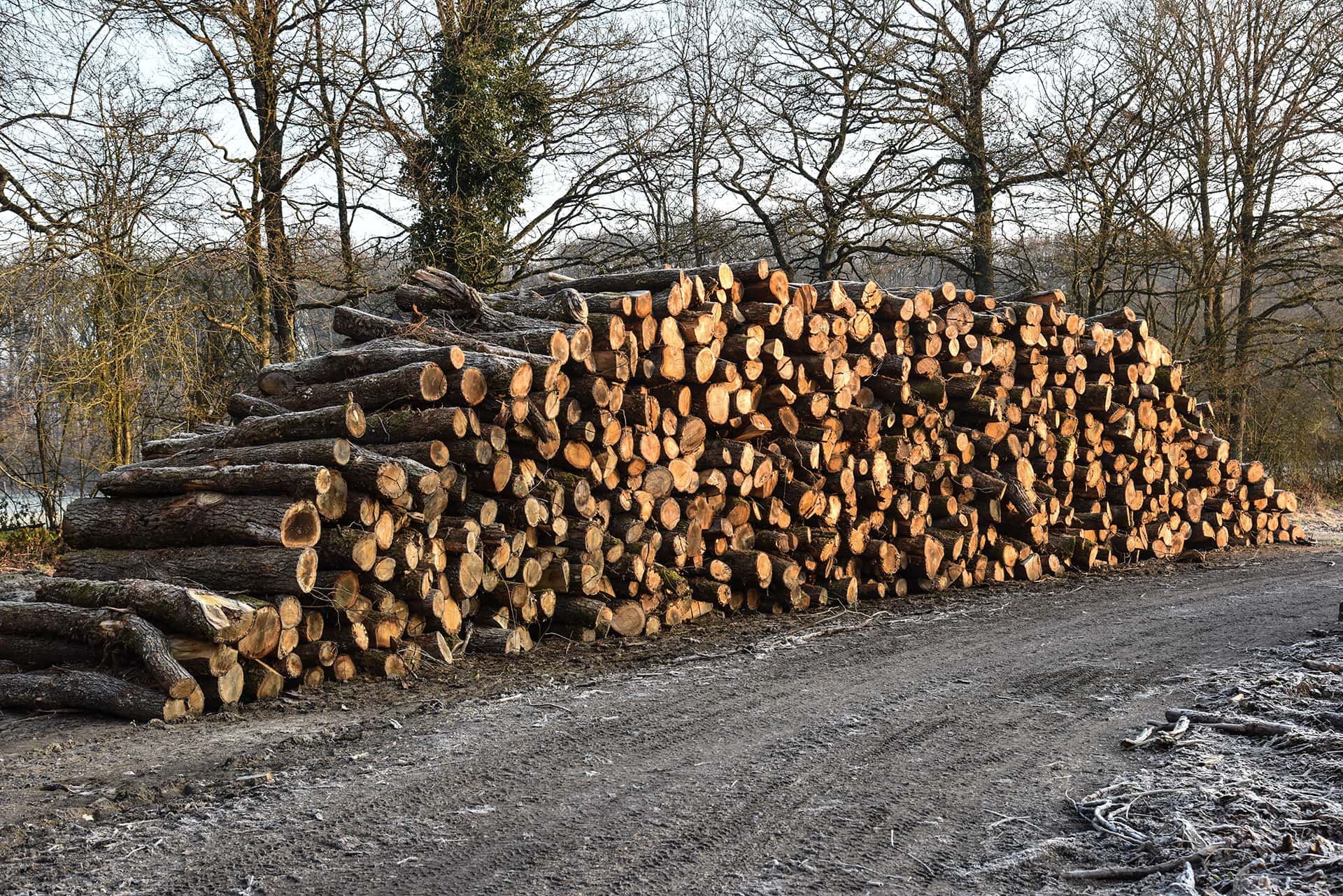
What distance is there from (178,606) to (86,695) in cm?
57

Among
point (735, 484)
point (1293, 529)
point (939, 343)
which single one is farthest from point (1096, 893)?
point (1293, 529)

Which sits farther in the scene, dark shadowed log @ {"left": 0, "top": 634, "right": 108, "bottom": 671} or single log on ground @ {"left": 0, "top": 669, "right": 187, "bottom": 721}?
dark shadowed log @ {"left": 0, "top": 634, "right": 108, "bottom": 671}

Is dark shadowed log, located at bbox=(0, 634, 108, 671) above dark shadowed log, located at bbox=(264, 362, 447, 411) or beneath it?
beneath

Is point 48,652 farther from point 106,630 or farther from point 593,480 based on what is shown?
point 593,480

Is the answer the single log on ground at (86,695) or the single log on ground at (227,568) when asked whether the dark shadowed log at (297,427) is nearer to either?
the single log on ground at (227,568)

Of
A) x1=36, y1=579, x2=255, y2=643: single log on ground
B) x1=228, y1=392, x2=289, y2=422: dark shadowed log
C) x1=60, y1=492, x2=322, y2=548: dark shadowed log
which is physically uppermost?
x1=228, y1=392, x2=289, y2=422: dark shadowed log

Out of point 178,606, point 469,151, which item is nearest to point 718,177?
point 469,151

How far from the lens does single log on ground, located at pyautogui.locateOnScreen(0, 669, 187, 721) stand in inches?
188

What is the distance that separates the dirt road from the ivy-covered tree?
10317 millimetres

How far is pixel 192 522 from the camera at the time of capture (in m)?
5.59

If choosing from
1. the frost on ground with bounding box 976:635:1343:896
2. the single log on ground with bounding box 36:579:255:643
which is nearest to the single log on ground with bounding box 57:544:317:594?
the single log on ground with bounding box 36:579:255:643

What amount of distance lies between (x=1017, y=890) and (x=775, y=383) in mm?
5345

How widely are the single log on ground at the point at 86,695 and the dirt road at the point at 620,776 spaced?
10cm

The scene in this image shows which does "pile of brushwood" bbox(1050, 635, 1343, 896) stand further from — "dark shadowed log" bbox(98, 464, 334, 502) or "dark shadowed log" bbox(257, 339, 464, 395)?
"dark shadowed log" bbox(257, 339, 464, 395)
